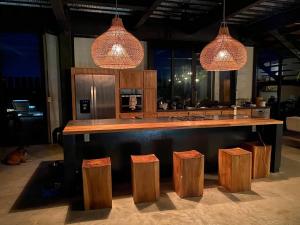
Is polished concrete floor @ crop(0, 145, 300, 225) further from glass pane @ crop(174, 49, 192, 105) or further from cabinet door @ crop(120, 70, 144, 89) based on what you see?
glass pane @ crop(174, 49, 192, 105)

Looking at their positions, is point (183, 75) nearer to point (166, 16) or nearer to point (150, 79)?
point (150, 79)

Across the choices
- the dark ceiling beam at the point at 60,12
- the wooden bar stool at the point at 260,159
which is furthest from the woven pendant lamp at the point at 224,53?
the dark ceiling beam at the point at 60,12

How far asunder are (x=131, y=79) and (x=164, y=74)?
1.57 m

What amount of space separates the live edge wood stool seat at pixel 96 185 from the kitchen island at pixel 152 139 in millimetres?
447

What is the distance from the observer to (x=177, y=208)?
9.30 ft

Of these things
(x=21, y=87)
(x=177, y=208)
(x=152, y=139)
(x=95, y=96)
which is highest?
(x=21, y=87)

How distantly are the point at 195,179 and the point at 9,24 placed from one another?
541 cm

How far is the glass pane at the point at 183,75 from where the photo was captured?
6.94 m

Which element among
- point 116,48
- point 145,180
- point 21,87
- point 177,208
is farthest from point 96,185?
point 21,87

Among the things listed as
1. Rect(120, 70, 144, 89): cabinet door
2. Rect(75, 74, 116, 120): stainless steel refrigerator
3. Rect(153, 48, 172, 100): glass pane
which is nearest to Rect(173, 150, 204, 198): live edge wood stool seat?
Rect(75, 74, 116, 120): stainless steel refrigerator

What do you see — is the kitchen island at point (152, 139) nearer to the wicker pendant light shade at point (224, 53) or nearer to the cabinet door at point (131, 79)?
the wicker pendant light shade at point (224, 53)

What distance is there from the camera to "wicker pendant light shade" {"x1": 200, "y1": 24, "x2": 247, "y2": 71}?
3445 millimetres

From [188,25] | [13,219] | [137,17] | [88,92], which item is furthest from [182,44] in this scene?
[13,219]

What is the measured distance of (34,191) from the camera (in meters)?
3.35
